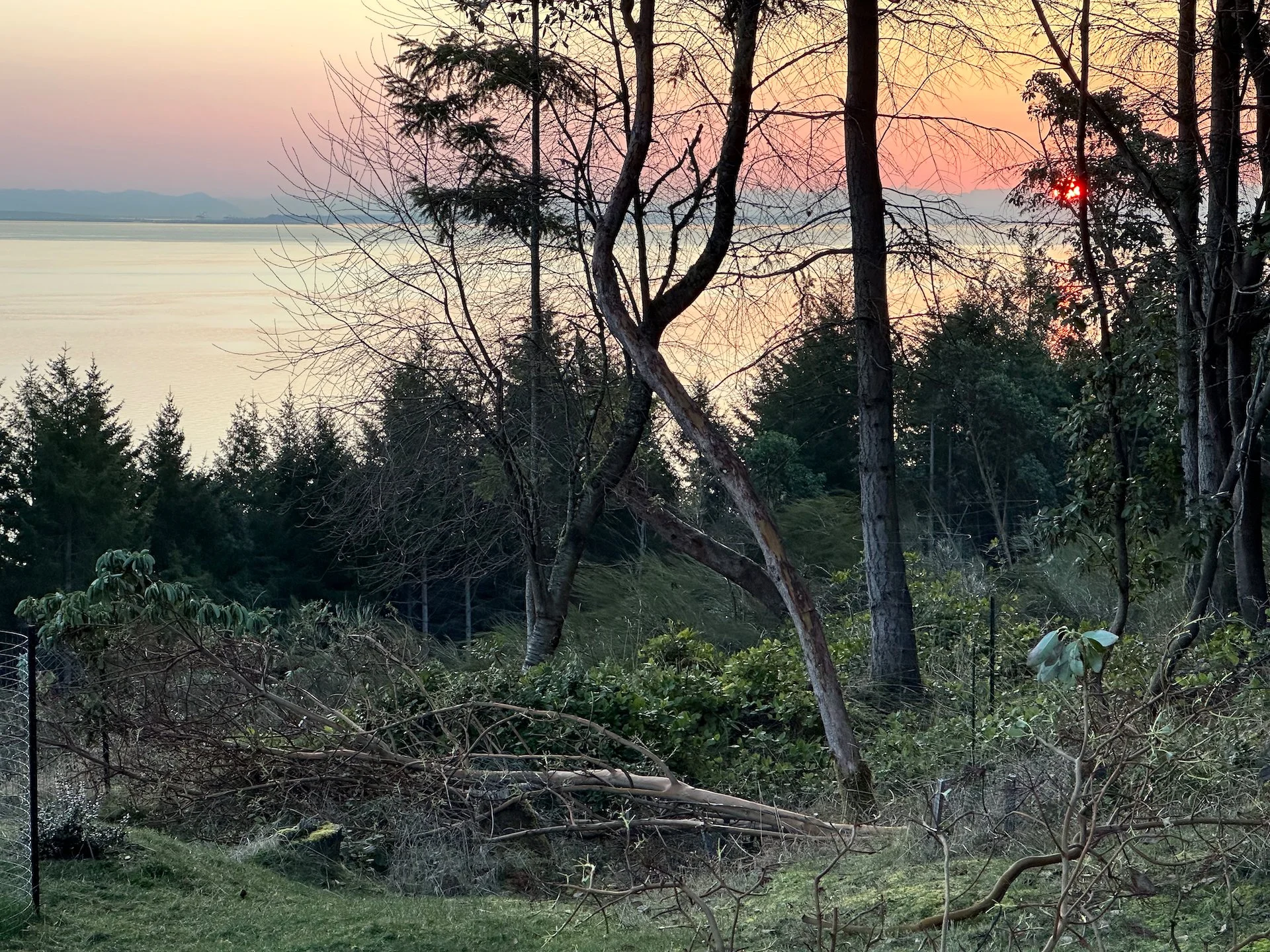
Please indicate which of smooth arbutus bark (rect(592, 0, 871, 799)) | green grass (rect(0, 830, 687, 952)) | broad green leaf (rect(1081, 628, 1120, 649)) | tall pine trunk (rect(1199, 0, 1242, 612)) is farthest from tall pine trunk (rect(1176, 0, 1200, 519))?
broad green leaf (rect(1081, 628, 1120, 649))

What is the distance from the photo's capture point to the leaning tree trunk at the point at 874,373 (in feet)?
34.1

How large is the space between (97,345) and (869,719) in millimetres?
46689

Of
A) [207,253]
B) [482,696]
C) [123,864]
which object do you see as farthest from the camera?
[207,253]

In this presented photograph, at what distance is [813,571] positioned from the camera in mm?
20766

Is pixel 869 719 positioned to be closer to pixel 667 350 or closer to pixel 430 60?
pixel 667 350

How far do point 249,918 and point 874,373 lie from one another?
7.14 m

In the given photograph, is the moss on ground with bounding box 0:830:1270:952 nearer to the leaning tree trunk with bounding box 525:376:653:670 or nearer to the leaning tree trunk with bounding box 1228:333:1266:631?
the leaning tree trunk with bounding box 1228:333:1266:631

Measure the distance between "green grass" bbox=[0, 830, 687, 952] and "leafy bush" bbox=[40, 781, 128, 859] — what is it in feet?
0.31

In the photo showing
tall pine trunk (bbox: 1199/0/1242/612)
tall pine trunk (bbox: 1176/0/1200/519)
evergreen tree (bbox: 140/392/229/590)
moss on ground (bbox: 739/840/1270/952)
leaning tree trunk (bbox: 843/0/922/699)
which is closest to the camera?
moss on ground (bbox: 739/840/1270/952)

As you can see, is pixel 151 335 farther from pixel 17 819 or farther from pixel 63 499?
pixel 17 819

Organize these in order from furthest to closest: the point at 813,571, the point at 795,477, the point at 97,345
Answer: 1. the point at 97,345
2. the point at 795,477
3. the point at 813,571

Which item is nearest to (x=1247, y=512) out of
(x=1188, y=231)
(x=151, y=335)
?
(x=1188, y=231)

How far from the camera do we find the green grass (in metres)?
4.86

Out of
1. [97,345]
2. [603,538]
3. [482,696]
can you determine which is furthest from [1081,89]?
[97,345]
